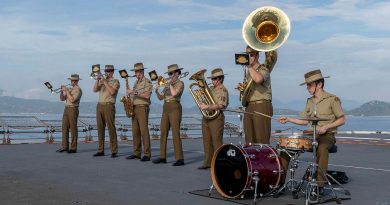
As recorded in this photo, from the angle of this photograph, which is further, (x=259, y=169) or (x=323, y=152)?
(x=323, y=152)

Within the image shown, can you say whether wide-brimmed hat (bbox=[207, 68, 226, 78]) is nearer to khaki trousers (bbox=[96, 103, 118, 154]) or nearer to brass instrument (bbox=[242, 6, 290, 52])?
brass instrument (bbox=[242, 6, 290, 52])

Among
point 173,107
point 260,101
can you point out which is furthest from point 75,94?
point 260,101

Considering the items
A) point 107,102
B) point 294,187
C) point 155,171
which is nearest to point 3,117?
point 107,102

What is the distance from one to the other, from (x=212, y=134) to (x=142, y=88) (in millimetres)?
2280

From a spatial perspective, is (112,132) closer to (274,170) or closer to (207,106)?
(207,106)

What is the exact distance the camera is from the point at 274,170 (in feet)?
22.7

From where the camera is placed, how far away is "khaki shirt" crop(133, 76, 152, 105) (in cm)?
1184

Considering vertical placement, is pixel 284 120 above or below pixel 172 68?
below

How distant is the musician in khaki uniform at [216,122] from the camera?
10102 mm

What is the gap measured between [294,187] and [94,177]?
143 inches

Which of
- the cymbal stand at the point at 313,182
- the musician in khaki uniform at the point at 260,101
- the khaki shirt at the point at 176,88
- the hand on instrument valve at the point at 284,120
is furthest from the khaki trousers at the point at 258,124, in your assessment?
the khaki shirt at the point at 176,88

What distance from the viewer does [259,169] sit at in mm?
6793

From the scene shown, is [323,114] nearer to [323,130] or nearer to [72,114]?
[323,130]

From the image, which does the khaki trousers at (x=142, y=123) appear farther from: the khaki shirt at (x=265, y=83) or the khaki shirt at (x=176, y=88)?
the khaki shirt at (x=265, y=83)
